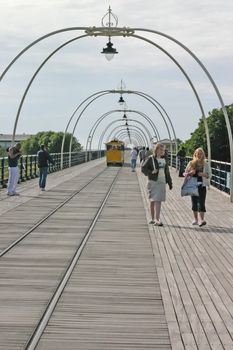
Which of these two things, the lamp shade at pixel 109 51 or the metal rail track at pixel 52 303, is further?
the lamp shade at pixel 109 51

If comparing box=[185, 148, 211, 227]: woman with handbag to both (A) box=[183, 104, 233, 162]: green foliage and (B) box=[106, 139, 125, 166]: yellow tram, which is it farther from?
(B) box=[106, 139, 125, 166]: yellow tram

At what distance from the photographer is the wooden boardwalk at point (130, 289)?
5895mm

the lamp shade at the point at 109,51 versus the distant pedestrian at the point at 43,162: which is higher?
the lamp shade at the point at 109,51

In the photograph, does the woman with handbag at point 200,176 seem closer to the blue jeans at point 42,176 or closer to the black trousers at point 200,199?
the black trousers at point 200,199

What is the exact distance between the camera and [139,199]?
21516mm

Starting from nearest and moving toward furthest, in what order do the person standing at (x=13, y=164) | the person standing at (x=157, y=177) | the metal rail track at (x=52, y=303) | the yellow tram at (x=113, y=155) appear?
1. the metal rail track at (x=52, y=303)
2. the person standing at (x=157, y=177)
3. the person standing at (x=13, y=164)
4. the yellow tram at (x=113, y=155)

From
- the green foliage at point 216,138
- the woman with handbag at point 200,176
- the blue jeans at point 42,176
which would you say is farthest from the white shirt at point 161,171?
the green foliage at point 216,138

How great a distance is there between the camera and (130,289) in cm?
779

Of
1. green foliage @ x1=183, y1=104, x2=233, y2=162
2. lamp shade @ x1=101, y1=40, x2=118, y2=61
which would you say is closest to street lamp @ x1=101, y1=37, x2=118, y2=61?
lamp shade @ x1=101, y1=40, x2=118, y2=61

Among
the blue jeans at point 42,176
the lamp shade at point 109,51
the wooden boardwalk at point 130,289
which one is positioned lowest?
the wooden boardwalk at point 130,289

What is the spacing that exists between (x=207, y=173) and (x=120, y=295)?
22.8 feet

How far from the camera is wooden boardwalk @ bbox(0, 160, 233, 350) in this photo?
19.3 ft

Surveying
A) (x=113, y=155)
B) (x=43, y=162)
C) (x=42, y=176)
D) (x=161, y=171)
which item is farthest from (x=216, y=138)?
(x=161, y=171)

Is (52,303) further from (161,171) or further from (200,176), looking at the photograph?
(200,176)
